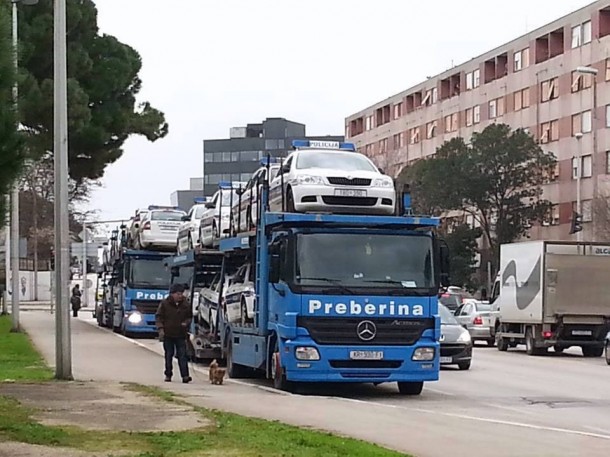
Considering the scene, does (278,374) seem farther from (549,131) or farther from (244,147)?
(244,147)

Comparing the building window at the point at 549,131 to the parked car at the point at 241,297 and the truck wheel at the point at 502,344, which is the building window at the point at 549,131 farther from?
the parked car at the point at 241,297

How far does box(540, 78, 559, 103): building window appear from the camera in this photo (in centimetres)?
7225

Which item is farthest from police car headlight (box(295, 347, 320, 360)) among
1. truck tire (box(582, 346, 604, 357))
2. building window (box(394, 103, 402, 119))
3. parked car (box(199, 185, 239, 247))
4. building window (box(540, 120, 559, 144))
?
building window (box(394, 103, 402, 119))

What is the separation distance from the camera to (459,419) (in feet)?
48.3

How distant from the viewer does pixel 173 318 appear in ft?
66.5

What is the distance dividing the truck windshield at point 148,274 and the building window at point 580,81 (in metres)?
37.8

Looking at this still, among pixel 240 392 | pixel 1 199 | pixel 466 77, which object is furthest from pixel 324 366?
pixel 466 77

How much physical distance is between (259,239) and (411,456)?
9.08m

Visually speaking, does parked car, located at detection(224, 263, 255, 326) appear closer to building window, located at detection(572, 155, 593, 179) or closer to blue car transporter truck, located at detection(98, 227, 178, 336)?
blue car transporter truck, located at detection(98, 227, 178, 336)

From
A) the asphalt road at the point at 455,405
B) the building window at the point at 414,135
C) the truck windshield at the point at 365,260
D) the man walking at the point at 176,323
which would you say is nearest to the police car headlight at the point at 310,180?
the truck windshield at the point at 365,260

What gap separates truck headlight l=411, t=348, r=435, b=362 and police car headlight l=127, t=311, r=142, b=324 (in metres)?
21.1

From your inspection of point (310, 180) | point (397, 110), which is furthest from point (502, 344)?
point (397, 110)

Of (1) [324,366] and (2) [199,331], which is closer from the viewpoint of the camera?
(1) [324,366]

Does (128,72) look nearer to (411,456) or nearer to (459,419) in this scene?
(459,419)
